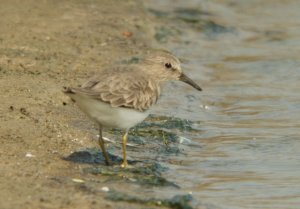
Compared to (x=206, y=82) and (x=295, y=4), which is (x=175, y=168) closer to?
(x=206, y=82)

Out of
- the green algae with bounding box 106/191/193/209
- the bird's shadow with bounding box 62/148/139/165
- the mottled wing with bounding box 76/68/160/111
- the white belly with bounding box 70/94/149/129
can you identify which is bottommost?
the green algae with bounding box 106/191/193/209

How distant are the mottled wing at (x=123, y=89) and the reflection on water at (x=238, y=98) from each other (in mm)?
801

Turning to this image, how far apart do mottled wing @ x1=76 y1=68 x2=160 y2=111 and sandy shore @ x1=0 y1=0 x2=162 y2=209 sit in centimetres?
71

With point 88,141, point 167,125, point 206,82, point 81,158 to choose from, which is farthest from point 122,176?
point 206,82

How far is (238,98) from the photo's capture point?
12.1 m

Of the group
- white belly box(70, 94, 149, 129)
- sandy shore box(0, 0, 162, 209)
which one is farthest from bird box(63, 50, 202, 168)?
sandy shore box(0, 0, 162, 209)

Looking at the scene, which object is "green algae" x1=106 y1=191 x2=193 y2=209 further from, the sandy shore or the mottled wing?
the mottled wing

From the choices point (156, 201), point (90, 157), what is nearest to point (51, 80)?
point (90, 157)

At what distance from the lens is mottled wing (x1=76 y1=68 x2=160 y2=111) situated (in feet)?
25.7

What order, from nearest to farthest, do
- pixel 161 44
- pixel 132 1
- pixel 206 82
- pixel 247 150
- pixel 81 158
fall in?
pixel 81 158 → pixel 247 150 → pixel 206 82 → pixel 161 44 → pixel 132 1

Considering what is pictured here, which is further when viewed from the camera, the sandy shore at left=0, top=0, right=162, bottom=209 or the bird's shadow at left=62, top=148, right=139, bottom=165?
the bird's shadow at left=62, top=148, right=139, bottom=165

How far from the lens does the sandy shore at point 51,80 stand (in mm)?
7160

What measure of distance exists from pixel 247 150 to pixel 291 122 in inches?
53.5

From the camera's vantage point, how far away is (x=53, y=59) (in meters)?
11.7
